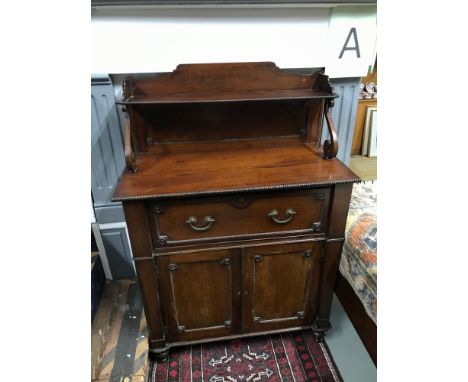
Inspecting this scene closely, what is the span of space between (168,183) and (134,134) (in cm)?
37

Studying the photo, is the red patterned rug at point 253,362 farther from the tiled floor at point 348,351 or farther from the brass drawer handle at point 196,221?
the brass drawer handle at point 196,221

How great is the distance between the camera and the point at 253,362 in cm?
147

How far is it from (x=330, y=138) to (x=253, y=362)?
1.10m

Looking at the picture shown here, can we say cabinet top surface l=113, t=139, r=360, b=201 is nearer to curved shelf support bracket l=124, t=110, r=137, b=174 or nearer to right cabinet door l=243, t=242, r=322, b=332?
curved shelf support bracket l=124, t=110, r=137, b=174

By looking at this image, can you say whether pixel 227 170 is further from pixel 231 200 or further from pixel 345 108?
pixel 345 108

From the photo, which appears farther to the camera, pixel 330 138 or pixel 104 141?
pixel 104 141

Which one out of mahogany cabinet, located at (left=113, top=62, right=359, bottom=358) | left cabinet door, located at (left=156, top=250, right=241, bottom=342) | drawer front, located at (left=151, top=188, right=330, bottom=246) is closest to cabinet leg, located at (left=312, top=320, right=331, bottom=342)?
mahogany cabinet, located at (left=113, top=62, right=359, bottom=358)

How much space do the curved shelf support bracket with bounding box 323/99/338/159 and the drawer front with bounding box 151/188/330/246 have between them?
0.58 ft

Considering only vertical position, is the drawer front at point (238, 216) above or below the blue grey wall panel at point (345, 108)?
below

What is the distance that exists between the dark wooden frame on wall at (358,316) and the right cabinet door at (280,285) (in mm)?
214

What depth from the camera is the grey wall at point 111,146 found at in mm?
1398

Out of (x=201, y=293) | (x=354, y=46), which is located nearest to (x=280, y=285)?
(x=201, y=293)

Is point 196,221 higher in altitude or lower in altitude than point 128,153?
lower

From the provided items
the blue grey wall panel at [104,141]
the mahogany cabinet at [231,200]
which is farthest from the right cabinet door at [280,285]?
the blue grey wall panel at [104,141]
